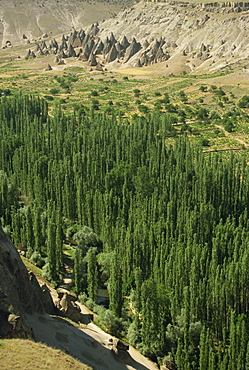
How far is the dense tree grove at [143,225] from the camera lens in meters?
44.9

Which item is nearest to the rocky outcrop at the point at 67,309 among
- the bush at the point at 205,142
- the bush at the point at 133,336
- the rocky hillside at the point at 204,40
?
the bush at the point at 133,336

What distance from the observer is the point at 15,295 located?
3381cm

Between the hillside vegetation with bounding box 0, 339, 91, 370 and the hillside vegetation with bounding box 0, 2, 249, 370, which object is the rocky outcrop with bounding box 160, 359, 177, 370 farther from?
the hillside vegetation with bounding box 0, 339, 91, 370

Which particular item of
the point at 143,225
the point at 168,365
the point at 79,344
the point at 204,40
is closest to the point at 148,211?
the point at 143,225

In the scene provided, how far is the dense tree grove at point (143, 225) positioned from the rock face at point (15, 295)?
1146cm

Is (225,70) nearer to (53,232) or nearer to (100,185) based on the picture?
(100,185)

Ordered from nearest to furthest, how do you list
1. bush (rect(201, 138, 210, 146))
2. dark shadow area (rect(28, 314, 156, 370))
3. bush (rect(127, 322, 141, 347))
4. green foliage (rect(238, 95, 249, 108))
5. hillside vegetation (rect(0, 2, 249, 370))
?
dark shadow area (rect(28, 314, 156, 370)), bush (rect(127, 322, 141, 347)), hillside vegetation (rect(0, 2, 249, 370)), bush (rect(201, 138, 210, 146)), green foliage (rect(238, 95, 249, 108))

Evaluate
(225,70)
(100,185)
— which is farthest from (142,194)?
(225,70)

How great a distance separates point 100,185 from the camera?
249 ft

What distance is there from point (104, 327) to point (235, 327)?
1166cm

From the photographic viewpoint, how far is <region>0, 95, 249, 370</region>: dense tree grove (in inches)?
1769

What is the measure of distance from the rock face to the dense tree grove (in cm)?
1146

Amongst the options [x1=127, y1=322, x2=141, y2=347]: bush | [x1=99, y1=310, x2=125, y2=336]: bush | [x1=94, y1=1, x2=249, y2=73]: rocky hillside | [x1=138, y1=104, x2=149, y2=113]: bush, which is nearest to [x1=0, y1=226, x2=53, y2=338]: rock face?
[x1=99, y1=310, x2=125, y2=336]: bush

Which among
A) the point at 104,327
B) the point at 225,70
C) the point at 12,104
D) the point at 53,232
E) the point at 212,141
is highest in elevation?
the point at 225,70
